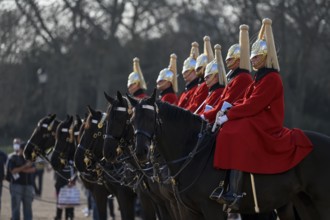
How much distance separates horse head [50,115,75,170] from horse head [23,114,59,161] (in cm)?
70

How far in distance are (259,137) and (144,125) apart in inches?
59.7

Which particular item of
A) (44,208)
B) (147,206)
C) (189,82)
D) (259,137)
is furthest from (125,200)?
(44,208)

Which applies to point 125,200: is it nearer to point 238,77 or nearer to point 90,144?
point 90,144

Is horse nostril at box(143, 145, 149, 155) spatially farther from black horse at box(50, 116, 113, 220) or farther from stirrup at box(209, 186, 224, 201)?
black horse at box(50, 116, 113, 220)

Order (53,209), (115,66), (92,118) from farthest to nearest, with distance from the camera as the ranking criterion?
(115,66) → (53,209) → (92,118)

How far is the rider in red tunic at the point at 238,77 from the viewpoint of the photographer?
37.9 ft

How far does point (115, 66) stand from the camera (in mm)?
48406

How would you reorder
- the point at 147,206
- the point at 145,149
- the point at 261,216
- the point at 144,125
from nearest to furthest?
the point at 145,149
the point at 144,125
the point at 261,216
the point at 147,206

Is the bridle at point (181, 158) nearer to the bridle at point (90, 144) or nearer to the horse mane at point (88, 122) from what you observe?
the bridle at point (90, 144)

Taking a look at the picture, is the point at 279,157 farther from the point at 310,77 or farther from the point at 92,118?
the point at 310,77

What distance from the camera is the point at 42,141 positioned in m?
17.7

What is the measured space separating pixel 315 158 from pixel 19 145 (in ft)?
35.4

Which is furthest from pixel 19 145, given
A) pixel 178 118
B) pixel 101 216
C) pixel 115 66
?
pixel 115 66

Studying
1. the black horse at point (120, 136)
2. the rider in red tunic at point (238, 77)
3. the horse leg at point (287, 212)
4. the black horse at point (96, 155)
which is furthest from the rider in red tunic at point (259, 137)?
the black horse at point (96, 155)
